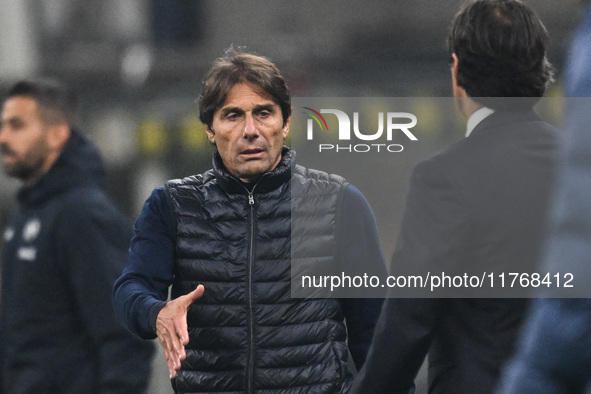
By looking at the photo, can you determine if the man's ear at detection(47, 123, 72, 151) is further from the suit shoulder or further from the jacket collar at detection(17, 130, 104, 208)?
the suit shoulder

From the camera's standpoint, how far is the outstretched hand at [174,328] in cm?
202

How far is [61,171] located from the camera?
118 inches

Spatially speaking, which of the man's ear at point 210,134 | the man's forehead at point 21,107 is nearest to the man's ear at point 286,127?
the man's ear at point 210,134

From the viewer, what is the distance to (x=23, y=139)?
126 inches

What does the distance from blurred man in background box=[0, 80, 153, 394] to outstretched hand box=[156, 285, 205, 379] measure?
0.67 m

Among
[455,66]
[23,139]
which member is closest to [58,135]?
[23,139]

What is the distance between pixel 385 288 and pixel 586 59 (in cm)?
133

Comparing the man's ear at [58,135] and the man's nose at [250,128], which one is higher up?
the man's nose at [250,128]

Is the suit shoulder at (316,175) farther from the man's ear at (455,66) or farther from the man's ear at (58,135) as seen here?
the man's ear at (58,135)

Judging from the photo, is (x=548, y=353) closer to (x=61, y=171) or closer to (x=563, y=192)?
(x=563, y=192)

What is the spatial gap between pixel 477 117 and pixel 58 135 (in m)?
1.52

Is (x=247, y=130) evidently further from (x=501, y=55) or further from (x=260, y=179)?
(x=501, y=55)

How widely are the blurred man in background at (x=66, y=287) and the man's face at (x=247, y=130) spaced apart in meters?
0.69

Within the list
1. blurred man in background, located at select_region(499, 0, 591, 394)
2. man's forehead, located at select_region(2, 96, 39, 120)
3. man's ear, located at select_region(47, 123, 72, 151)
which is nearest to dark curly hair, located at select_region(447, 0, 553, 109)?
blurred man in background, located at select_region(499, 0, 591, 394)
